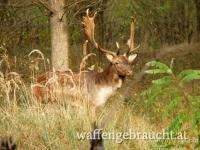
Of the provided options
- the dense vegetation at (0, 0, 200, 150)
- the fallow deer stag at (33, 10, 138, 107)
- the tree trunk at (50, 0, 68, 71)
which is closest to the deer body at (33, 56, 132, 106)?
the fallow deer stag at (33, 10, 138, 107)

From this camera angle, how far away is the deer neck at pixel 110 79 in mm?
9555

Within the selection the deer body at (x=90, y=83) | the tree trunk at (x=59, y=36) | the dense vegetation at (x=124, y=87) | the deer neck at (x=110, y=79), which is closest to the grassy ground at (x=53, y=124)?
the dense vegetation at (x=124, y=87)

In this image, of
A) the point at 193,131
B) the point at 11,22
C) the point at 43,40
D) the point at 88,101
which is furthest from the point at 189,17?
the point at 193,131

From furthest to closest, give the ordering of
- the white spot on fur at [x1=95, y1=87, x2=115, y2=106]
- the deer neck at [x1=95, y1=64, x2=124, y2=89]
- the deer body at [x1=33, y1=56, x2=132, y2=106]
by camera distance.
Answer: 1. the deer neck at [x1=95, y1=64, x2=124, y2=89]
2. the white spot on fur at [x1=95, y1=87, x2=115, y2=106]
3. the deer body at [x1=33, y1=56, x2=132, y2=106]

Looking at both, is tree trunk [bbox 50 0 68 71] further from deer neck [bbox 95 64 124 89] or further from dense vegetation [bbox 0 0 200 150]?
deer neck [bbox 95 64 124 89]

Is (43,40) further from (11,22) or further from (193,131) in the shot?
(193,131)

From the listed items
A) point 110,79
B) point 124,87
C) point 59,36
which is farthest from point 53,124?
point 124,87

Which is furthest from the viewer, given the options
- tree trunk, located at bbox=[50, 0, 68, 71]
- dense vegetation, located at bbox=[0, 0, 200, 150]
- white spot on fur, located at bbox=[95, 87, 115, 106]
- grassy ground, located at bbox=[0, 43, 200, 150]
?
tree trunk, located at bbox=[50, 0, 68, 71]

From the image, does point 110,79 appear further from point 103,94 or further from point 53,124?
point 53,124

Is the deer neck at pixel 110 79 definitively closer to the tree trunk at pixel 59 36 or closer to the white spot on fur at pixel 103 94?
the white spot on fur at pixel 103 94

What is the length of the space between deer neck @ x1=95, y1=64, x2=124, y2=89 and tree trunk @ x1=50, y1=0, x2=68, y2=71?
1.48 metres

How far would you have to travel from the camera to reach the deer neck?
376 inches

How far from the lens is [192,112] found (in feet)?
15.3

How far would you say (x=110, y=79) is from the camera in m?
9.67
